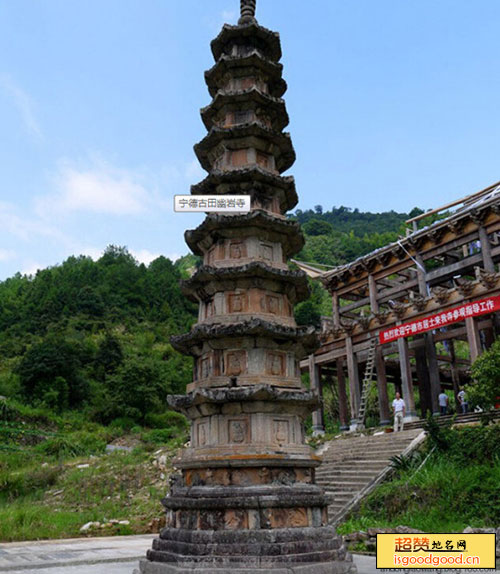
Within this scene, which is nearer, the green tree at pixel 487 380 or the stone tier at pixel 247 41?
the stone tier at pixel 247 41

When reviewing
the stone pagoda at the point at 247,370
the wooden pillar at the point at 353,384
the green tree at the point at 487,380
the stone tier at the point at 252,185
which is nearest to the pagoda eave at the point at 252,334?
the stone pagoda at the point at 247,370

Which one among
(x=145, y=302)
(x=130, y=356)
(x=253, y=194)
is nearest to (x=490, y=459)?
(x=253, y=194)

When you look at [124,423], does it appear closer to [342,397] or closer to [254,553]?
[342,397]

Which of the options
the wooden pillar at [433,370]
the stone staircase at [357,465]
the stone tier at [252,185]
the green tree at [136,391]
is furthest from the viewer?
the green tree at [136,391]

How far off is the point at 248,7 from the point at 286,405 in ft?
27.4

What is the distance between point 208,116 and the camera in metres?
11.4

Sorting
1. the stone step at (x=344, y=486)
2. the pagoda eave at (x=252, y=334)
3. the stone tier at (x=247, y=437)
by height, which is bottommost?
the stone step at (x=344, y=486)

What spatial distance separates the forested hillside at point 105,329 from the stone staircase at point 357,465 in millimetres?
21443

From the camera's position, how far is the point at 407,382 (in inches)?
810

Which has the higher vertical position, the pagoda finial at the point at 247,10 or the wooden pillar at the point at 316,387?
the pagoda finial at the point at 247,10

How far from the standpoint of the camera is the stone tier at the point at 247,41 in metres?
11.1

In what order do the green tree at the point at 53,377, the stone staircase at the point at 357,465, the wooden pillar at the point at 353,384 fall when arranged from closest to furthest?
the stone staircase at the point at 357,465 < the wooden pillar at the point at 353,384 < the green tree at the point at 53,377

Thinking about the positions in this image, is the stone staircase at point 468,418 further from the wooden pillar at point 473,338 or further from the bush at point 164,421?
the bush at point 164,421

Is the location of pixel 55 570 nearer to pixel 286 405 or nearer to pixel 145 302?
pixel 286 405
